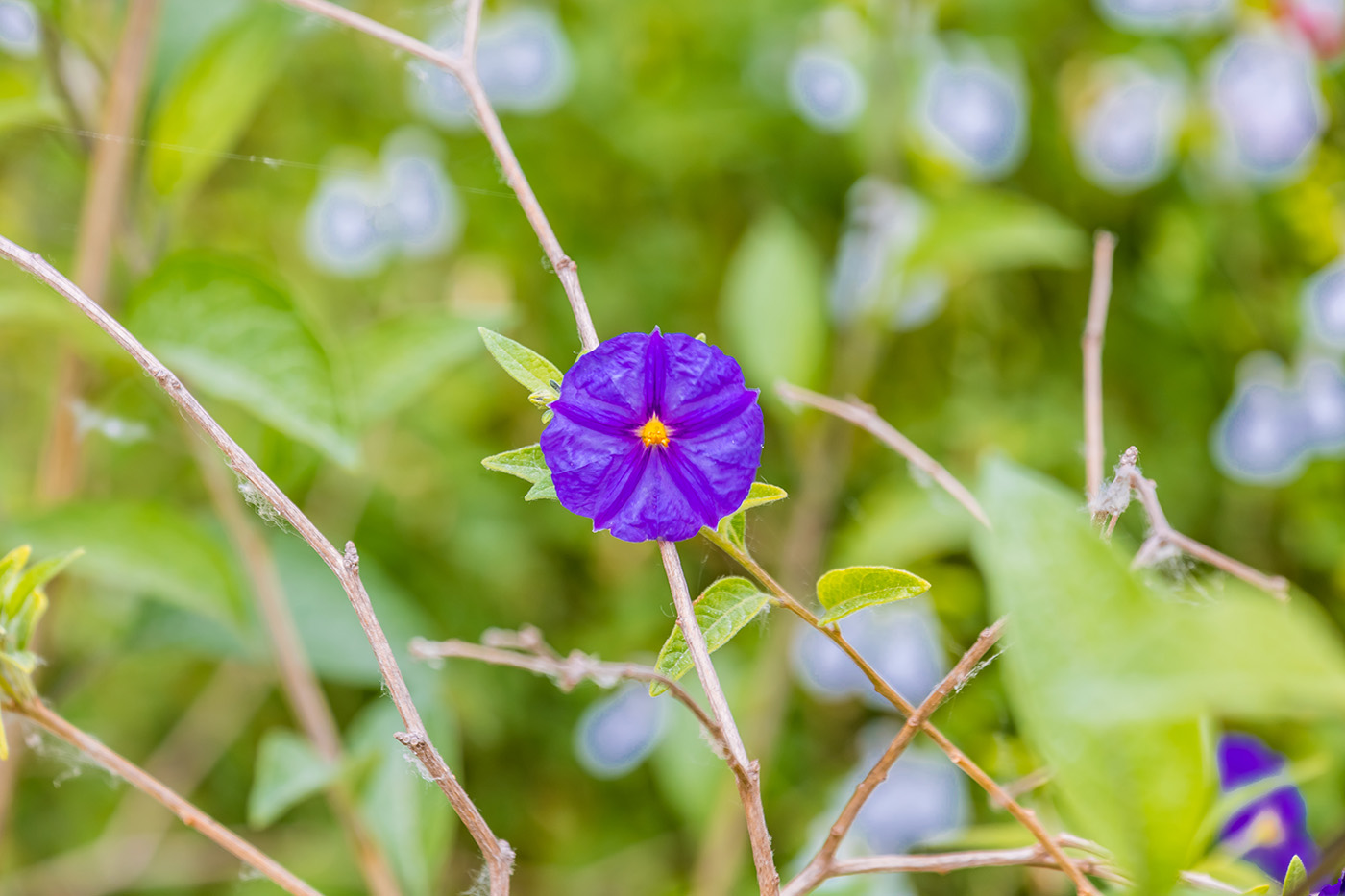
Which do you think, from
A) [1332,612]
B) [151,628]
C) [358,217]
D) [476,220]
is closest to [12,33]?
[151,628]

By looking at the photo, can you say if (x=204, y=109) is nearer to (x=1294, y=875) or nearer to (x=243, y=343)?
(x=243, y=343)

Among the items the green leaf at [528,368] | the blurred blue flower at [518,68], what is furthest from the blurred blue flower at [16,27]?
the green leaf at [528,368]

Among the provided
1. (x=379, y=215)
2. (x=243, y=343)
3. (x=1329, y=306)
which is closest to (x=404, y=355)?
(x=243, y=343)

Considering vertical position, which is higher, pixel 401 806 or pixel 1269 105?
pixel 1269 105

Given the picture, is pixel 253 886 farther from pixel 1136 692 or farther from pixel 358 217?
pixel 1136 692

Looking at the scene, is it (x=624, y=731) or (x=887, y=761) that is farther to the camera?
(x=624, y=731)

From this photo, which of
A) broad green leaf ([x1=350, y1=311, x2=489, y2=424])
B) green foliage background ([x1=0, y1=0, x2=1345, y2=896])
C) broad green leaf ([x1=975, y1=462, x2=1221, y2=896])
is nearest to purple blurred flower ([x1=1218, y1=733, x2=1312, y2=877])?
green foliage background ([x1=0, y1=0, x2=1345, y2=896])

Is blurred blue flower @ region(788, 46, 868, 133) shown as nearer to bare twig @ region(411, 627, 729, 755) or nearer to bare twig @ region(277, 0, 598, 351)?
bare twig @ region(277, 0, 598, 351)
